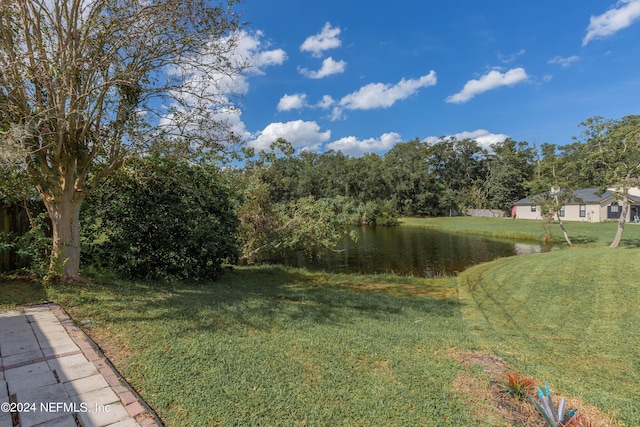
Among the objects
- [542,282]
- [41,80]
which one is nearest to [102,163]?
[41,80]

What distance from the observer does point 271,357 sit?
3037mm

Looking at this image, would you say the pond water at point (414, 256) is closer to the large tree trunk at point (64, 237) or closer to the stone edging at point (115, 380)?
the large tree trunk at point (64, 237)

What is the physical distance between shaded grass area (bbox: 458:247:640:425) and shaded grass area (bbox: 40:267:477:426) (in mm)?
806

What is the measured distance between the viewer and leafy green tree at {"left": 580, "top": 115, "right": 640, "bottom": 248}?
11891 millimetres

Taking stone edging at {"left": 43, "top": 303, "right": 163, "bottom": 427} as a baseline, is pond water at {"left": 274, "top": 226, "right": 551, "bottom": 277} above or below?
below

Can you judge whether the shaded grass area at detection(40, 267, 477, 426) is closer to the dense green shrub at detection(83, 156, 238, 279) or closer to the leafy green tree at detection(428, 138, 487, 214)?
the dense green shrub at detection(83, 156, 238, 279)

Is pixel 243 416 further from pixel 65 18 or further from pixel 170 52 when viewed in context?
pixel 65 18

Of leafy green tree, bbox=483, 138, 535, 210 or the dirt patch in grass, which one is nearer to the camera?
the dirt patch in grass

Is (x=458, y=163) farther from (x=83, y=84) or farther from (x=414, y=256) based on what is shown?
(x=83, y=84)

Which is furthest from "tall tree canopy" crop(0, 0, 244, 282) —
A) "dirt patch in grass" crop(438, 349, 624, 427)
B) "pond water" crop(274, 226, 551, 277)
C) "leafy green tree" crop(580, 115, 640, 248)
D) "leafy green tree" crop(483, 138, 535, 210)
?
"leafy green tree" crop(483, 138, 535, 210)

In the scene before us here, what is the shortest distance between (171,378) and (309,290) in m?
4.92

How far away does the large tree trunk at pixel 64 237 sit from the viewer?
5.00 m

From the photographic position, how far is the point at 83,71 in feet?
15.8

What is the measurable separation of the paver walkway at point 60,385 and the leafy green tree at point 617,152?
16.2 metres
